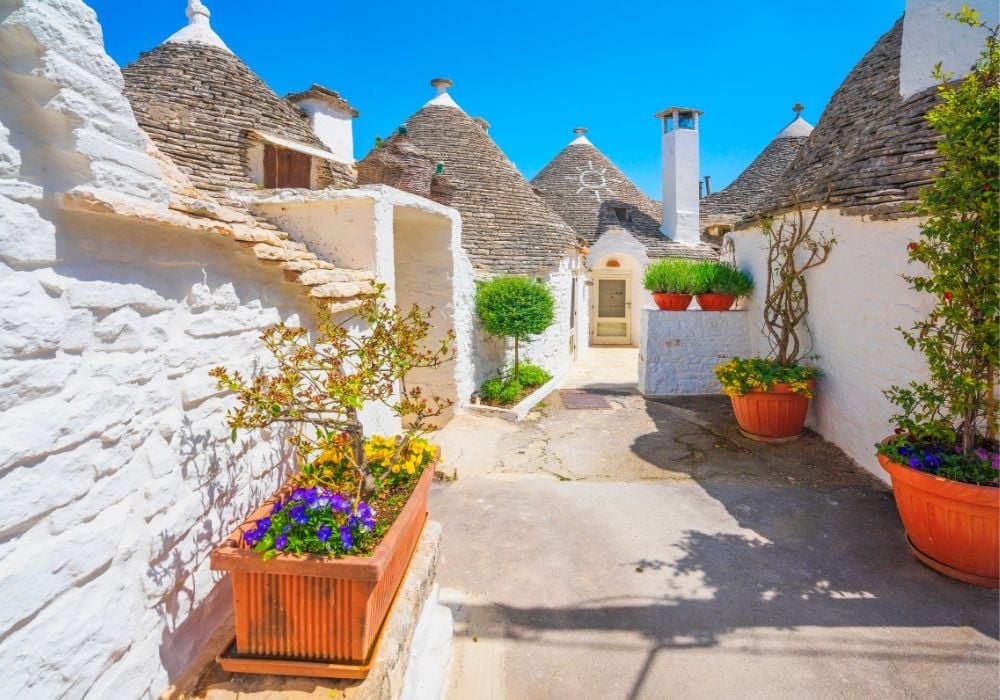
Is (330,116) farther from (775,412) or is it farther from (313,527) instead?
(313,527)

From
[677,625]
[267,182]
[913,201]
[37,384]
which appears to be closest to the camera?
[37,384]

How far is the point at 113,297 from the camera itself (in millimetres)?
1739

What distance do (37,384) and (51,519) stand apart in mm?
400

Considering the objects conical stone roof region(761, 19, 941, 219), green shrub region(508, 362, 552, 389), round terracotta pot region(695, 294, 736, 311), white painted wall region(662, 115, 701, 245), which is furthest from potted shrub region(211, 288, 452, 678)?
white painted wall region(662, 115, 701, 245)

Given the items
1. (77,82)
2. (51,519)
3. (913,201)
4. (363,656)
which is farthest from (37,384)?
(913,201)

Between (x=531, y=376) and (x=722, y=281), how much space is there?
349 cm

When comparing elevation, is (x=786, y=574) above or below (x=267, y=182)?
below

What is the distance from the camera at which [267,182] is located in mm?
7691

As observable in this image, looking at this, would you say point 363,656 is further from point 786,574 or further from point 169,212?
point 786,574

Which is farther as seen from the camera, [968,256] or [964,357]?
[964,357]

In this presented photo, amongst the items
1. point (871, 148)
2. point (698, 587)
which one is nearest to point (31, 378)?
point (698, 587)

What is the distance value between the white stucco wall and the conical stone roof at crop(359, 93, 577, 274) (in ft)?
16.4

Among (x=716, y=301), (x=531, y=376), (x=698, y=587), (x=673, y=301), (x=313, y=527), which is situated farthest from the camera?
(x=531, y=376)

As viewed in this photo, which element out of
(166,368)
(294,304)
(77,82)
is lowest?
(166,368)
